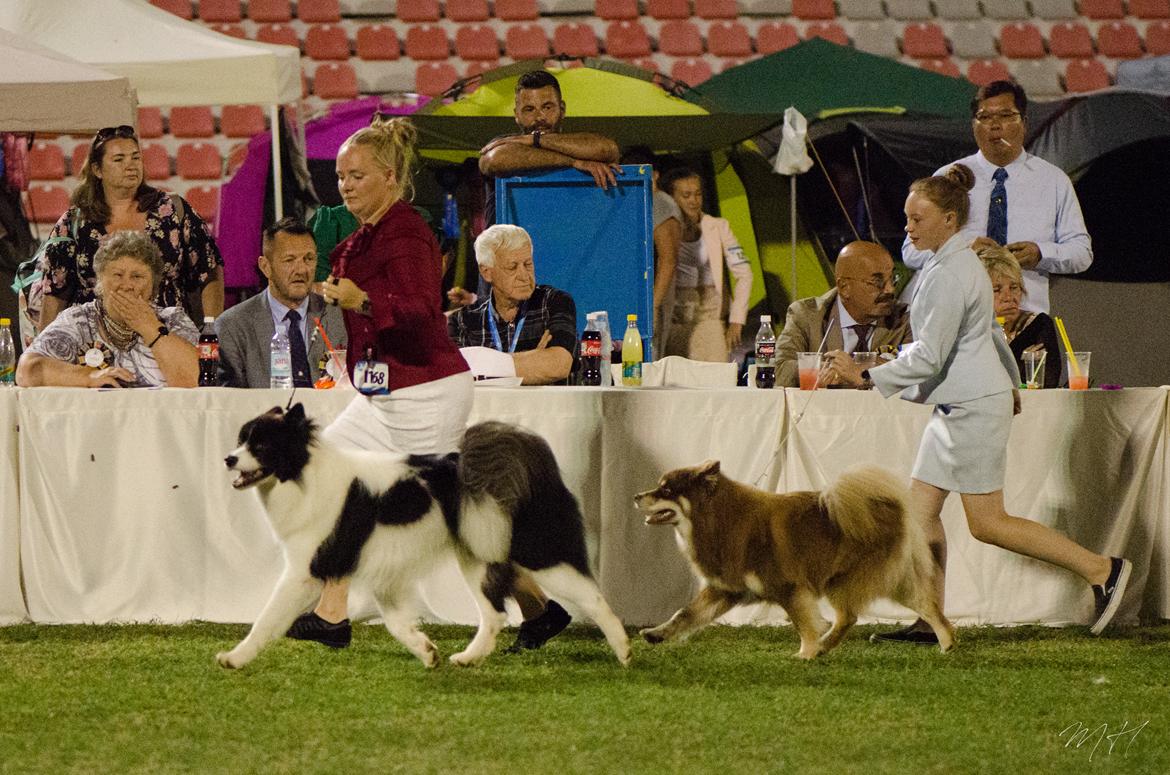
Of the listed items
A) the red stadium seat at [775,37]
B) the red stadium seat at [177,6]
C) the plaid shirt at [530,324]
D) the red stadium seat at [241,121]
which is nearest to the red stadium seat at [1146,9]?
the red stadium seat at [775,37]

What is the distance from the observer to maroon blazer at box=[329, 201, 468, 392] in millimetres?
3352

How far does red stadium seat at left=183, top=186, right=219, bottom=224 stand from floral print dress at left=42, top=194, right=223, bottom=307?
4.60m

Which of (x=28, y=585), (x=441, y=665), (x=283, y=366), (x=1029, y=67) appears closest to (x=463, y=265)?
(x=283, y=366)

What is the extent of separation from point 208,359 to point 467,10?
6700 mm

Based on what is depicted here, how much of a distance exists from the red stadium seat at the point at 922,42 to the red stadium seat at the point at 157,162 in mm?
5509

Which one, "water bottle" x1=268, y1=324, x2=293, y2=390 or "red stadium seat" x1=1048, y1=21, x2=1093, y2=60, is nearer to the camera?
"water bottle" x1=268, y1=324, x2=293, y2=390

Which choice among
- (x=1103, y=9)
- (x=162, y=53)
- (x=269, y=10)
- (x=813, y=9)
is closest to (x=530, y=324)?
(x=162, y=53)

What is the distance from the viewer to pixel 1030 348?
4480 millimetres

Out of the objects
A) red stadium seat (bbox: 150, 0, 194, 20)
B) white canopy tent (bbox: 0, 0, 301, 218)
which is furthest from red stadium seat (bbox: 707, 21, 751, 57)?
white canopy tent (bbox: 0, 0, 301, 218)

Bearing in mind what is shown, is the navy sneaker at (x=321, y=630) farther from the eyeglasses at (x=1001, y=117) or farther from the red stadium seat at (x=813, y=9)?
the red stadium seat at (x=813, y=9)

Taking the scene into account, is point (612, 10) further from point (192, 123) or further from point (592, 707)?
point (592, 707)

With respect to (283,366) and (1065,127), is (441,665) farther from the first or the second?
(1065,127)

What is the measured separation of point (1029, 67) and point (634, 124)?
478 cm

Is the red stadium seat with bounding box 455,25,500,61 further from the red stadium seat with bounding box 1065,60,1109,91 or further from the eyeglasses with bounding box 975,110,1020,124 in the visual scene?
the eyeglasses with bounding box 975,110,1020,124
